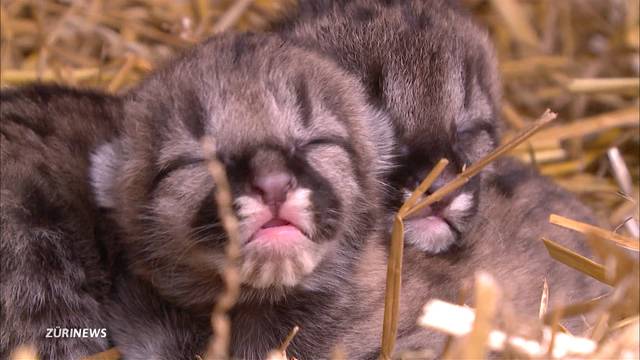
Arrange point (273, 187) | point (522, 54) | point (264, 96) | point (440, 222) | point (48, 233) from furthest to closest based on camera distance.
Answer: point (522, 54) < point (440, 222) < point (48, 233) < point (264, 96) < point (273, 187)

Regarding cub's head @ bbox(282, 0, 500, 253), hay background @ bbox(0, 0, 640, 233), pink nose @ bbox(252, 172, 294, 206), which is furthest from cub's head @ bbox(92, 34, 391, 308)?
hay background @ bbox(0, 0, 640, 233)

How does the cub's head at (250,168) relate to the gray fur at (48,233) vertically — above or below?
above

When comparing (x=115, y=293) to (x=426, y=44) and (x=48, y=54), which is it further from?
(x=48, y=54)

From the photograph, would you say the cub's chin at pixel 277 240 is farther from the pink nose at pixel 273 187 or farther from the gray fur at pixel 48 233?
the gray fur at pixel 48 233

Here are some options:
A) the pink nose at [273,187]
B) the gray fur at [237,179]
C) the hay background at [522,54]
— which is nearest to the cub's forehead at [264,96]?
the gray fur at [237,179]

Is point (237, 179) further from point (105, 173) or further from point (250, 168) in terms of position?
Result: point (105, 173)

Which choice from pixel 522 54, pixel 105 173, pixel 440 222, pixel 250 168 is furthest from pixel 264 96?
pixel 522 54
